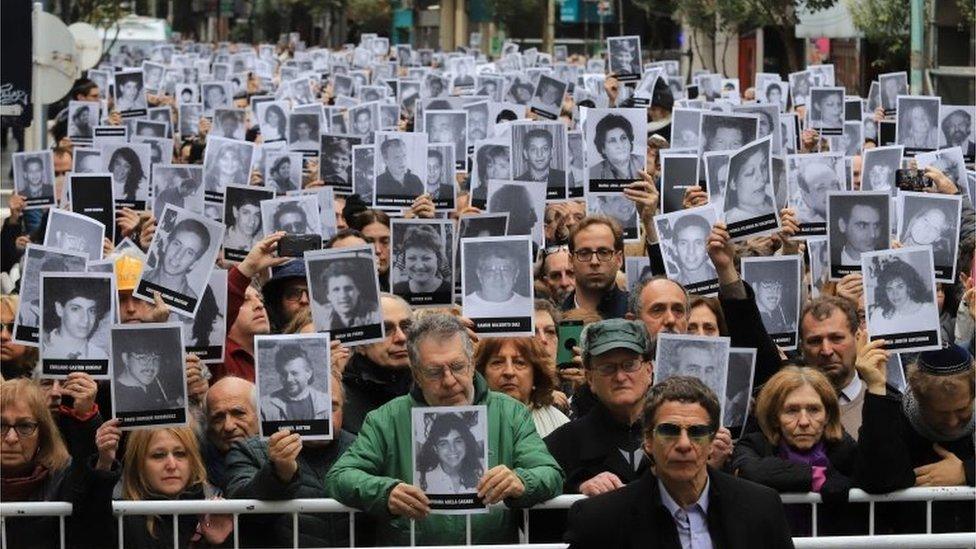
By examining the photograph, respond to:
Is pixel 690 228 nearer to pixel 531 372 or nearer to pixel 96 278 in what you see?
pixel 531 372

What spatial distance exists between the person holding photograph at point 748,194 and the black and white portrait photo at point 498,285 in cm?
96

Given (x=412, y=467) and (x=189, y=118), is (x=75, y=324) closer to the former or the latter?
(x=412, y=467)

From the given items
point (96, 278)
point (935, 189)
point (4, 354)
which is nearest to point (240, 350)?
point (4, 354)

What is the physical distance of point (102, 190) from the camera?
46.9ft

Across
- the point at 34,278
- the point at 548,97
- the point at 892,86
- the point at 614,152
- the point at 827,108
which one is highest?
the point at 892,86

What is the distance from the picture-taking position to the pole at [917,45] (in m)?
25.0

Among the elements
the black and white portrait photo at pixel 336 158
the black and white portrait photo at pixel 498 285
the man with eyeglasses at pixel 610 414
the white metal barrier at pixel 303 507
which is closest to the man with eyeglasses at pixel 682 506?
the white metal barrier at pixel 303 507

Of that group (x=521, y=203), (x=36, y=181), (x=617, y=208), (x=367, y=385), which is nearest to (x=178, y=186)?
(x=36, y=181)

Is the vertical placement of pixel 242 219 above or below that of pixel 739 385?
above

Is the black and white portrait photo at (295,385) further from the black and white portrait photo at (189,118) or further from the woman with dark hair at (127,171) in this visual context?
the black and white portrait photo at (189,118)

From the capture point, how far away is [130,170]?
1600 cm

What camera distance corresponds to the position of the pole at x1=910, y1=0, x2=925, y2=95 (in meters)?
25.0

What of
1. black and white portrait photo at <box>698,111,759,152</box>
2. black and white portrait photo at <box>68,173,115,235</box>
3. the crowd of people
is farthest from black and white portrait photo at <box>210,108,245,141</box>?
the crowd of people

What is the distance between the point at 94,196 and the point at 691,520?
858cm
